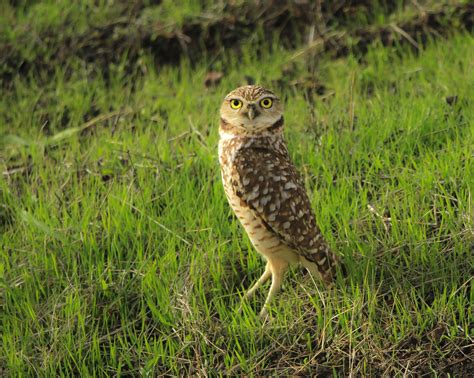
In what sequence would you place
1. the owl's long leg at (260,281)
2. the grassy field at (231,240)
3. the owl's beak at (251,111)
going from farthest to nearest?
the owl's long leg at (260,281) → the owl's beak at (251,111) → the grassy field at (231,240)

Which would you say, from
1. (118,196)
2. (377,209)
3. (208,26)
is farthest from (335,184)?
(208,26)

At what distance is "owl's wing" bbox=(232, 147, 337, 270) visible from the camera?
4480 millimetres

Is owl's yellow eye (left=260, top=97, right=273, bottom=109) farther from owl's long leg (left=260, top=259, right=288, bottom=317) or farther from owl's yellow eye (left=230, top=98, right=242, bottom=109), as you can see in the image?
owl's long leg (left=260, top=259, right=288, bottom=317)

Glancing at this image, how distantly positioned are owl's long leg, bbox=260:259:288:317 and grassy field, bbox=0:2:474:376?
0.05m

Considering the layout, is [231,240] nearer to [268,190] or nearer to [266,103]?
[268,190]

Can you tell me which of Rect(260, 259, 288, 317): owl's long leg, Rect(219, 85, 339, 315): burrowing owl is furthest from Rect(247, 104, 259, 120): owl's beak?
Rect(260, 259, 288, 317): owl's long leg

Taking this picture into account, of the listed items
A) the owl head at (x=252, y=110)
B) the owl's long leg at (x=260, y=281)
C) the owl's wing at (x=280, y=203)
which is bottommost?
the owl's long leg at (x=260, y=281)

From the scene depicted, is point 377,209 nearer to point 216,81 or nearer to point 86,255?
point 86,255

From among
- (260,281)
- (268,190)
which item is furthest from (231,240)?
(268,190)

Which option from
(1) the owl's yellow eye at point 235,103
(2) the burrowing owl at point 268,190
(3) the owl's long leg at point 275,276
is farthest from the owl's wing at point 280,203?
(1) the owl's yellow eye at point 235,103

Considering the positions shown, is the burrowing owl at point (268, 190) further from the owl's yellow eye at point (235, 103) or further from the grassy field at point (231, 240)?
the grassy field at point (231, 240)

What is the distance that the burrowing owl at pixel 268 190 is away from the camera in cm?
449

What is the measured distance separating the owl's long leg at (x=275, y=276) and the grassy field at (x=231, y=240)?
0.05 meters

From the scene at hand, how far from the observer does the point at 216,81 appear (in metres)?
7.31
